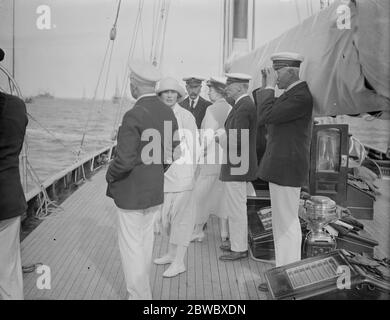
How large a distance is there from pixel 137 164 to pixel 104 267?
3.18 ft

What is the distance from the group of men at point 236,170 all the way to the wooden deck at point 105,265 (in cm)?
22

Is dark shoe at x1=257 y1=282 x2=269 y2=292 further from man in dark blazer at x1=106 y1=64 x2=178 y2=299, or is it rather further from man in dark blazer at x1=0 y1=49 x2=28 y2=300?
man in dark blazer at x1=0 y1=49 x2=28 y2=300

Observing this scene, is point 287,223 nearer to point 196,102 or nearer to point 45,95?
point 196,102

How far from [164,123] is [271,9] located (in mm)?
1302

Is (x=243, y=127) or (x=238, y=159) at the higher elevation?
(x=243, y=127)

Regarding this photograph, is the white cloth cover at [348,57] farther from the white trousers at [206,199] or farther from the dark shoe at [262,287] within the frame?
the white trousers at [206,199]

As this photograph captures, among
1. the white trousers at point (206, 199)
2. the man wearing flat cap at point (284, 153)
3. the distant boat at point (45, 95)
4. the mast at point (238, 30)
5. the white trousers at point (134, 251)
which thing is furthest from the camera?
the mast at point (238, 30)

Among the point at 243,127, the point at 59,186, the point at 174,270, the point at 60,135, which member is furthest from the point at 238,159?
the point at 60,135

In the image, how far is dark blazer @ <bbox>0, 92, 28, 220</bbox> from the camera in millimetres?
1821

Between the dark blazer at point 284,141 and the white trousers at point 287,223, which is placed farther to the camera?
the white trousers at point 287,223

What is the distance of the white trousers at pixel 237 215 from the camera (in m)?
2.96

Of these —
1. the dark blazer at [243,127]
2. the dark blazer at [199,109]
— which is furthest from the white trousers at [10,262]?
the dark blazer at [199,109]

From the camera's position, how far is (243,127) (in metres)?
2.88
